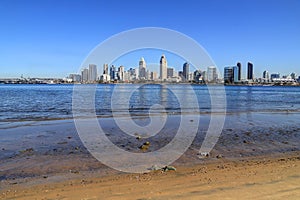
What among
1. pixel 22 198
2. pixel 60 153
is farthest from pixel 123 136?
pixel 22 198

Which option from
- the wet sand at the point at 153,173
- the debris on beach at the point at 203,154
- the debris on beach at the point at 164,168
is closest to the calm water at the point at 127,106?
the wet sand at the point at 153,173

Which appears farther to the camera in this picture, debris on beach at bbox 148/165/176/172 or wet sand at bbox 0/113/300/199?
debris on beach at bbox 148/165/176/172

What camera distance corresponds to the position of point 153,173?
7484 millimetres

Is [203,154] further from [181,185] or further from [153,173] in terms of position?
[181,185]

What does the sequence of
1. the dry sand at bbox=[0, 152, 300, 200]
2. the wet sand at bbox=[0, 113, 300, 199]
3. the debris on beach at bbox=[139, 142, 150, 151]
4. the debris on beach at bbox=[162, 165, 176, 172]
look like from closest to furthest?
the dry sand at bbox=[0, 152, 300, 200] < the wet sand at bbox=[0, 113, 300, 199] < the debris on beach at bbox=[162, 165, 176, 172] < the debris on beach at bbox=[139, 142, 150, 151]

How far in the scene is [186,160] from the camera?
923 centimetres

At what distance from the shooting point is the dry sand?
218 inches

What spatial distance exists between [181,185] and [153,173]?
1389 millimetres

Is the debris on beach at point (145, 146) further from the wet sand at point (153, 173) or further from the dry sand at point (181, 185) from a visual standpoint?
the dry sand at point (181, 185)

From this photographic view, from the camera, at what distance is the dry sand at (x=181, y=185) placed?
5547 mm

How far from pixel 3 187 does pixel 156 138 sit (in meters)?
7.67

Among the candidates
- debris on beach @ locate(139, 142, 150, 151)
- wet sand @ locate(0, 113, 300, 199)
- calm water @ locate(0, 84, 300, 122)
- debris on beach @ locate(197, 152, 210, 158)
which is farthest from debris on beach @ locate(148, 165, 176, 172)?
calm water @ locate(0, 84, 300, 122)

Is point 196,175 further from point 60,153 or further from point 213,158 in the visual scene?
point 60,153

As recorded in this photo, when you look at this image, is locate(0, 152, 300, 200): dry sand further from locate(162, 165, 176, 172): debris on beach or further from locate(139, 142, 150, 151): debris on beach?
locate(139, 142, 150, 151): debris on beach
